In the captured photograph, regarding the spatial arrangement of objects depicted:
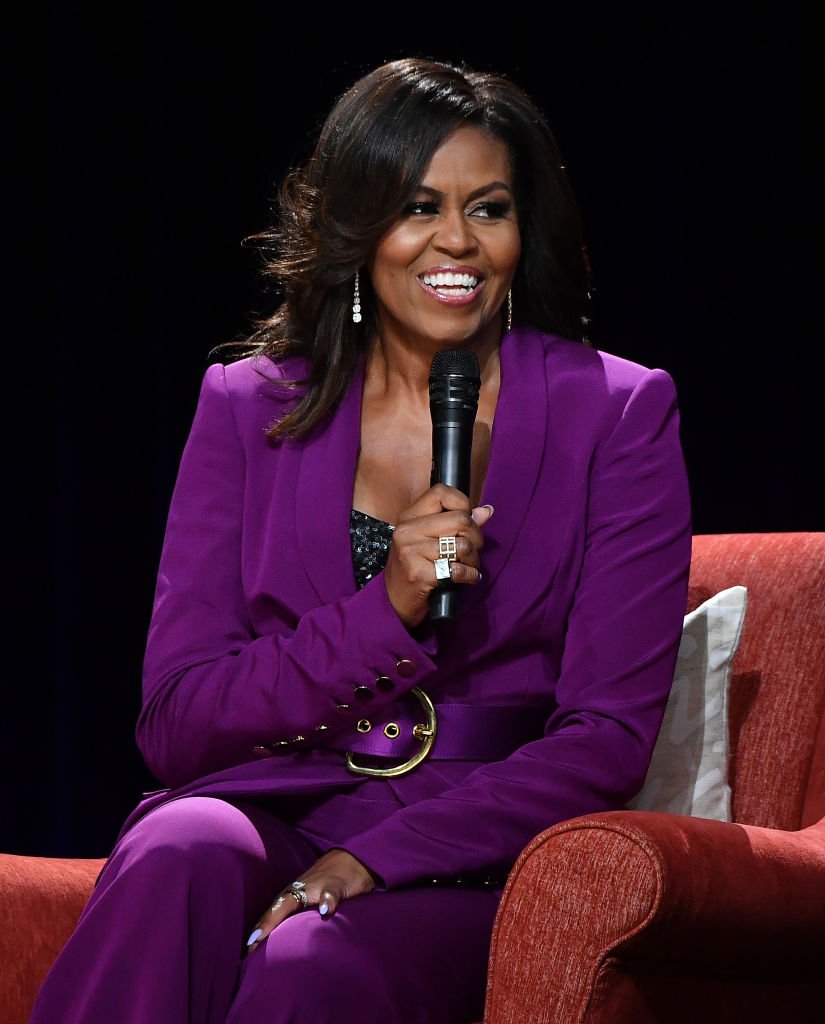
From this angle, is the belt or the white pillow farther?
the white pillow

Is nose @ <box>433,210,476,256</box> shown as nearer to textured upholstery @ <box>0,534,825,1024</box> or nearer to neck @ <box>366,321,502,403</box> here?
neck @ <box>366,321,502,403</box>

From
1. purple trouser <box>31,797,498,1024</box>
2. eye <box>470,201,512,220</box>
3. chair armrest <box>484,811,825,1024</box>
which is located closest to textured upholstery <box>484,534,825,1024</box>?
chair armrest <box>484,811,825,1024</box>

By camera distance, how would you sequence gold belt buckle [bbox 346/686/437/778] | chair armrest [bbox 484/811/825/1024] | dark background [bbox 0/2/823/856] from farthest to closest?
dark background [bbox 0/2/823/856]
gold belt buckle [bbox 346/686/437/778]
chair armrest [bbox 484/811/825/1024]

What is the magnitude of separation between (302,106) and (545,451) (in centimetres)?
129

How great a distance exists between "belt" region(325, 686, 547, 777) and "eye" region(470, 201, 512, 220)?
567mm

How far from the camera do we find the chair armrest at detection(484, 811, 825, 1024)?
1.35m

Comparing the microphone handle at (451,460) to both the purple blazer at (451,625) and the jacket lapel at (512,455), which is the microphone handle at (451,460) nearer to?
the purple blazer at (451,625)

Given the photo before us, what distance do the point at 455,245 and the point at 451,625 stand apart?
1.46ft

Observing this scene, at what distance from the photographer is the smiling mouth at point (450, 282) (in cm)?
187

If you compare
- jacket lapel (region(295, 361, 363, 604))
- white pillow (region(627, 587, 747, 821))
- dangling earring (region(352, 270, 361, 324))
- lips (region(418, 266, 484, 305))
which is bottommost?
white pillow (region(627, 587, 747, 821))

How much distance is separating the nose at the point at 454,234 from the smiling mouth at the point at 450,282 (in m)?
0.03

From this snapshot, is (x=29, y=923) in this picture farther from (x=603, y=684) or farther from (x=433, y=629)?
(x=603, y=684)

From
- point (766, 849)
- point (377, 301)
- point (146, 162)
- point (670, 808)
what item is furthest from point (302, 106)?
point (766, 849)

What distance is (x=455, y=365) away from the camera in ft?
5.31
